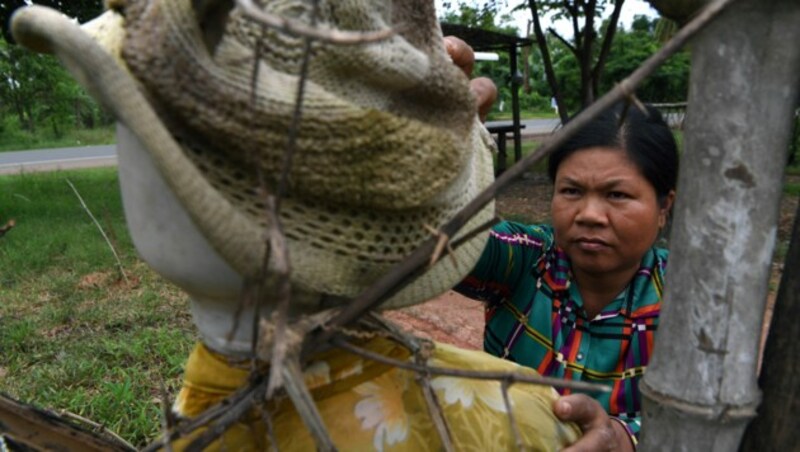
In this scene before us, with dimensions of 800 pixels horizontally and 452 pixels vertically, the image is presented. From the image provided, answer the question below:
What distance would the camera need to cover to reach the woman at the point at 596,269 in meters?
1.39

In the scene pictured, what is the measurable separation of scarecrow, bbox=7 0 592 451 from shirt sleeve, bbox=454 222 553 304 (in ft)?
1.58

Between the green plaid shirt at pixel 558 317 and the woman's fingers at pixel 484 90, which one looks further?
the green plaid shirt at pixel 558 317

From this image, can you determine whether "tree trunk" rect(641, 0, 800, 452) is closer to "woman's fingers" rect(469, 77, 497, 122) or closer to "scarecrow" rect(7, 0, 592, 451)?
"scarecrow" rect(7, 0, 592, 451)

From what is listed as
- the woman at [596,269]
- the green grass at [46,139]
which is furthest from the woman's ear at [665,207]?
the green grass at [46,139]

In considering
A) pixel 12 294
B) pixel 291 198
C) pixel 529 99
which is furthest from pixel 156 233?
pixel 529 99

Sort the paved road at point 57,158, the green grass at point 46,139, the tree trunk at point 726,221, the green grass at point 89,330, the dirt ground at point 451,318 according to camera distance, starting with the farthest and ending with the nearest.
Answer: the green grass at point 46,139 < the paved road at point 57,158 < the dirt ground at point 451,318 < the green grass at point 89,330 < the tree trunk at point 726,221

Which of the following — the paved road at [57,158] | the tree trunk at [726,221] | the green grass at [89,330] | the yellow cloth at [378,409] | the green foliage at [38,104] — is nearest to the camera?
the tree trunk at [726,221]

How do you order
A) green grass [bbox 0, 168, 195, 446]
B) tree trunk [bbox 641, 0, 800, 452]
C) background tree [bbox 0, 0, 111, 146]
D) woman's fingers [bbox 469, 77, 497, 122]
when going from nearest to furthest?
tree trunk [bbox 641, 0, 800, 452] < woman's fingers [bbox 469, 77, 497, 122] < green grass [bbox 0, 168, 195, 446] < background tree [bbox 0, 0, 111, 146]

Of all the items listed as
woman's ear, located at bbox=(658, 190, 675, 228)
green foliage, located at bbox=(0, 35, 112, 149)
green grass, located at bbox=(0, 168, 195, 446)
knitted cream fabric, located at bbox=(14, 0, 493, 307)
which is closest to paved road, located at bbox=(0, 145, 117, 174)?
green foliage, located at bbox=(0, 35, 112, 149)

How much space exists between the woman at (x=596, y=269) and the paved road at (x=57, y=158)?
11.0 m

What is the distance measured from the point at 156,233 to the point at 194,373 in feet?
0.68

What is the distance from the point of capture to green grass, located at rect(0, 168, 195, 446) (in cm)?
291

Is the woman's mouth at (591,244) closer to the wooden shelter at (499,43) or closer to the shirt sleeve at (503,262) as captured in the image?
the shirt sleeve at (503,262)

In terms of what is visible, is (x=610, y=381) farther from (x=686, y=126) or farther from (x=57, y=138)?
(x=57, y=138)
